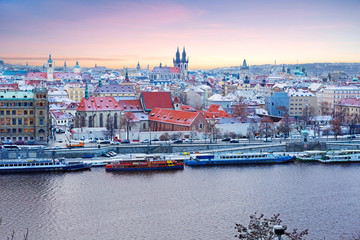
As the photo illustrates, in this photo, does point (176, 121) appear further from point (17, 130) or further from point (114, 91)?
point (114, 91)

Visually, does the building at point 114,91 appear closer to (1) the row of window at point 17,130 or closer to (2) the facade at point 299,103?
(2) the facade at point 299,103

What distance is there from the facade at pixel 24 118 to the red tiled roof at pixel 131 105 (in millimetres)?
11062

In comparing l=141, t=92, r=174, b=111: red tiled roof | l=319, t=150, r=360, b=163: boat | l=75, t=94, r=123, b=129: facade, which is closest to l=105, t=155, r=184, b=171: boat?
l=319, t=150, r=360, b=163: boat

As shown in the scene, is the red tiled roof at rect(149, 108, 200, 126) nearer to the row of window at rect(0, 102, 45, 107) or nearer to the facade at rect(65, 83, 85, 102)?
the row of window at rect(0, 102, 45, 107)

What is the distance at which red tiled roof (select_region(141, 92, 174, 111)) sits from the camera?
47562 mm

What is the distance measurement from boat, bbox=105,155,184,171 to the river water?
0.70 m

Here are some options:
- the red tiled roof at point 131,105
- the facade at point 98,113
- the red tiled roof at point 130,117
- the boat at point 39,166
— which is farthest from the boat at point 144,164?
the red tiled roof at point 131,105

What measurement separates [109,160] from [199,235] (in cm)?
1365

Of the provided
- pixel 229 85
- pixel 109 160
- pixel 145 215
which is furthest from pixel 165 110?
pixel 229 85

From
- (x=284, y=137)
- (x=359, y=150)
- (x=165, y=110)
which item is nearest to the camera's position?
(x=359, y=150)

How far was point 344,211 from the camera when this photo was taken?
22.3 m

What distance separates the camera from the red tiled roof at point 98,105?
43.9m

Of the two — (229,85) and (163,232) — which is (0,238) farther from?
(229,85)

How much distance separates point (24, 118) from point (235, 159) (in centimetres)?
1468
